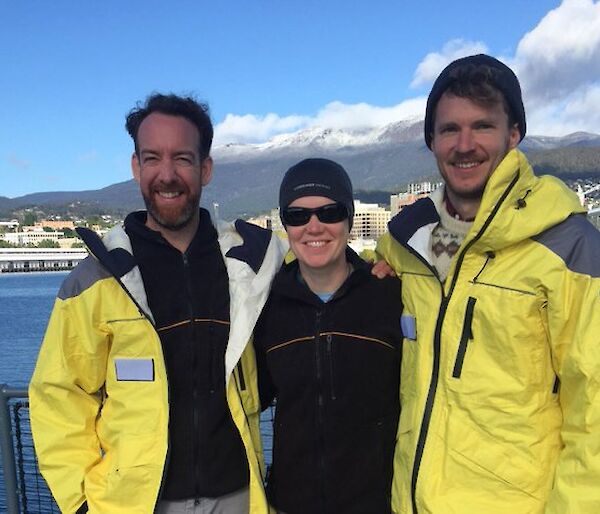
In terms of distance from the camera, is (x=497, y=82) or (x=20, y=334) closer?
(x=497, y=82)

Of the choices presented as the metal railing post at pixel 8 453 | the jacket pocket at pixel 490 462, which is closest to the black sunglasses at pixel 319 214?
the jacket pocket at pixel 490 462

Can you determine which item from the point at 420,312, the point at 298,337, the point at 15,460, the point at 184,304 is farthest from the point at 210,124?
the point at 15,460

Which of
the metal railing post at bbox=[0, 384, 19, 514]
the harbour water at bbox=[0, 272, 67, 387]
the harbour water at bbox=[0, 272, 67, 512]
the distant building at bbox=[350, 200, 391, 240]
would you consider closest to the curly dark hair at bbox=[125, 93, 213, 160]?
the metal railing post at bbox=[0, 384, 19, 514]

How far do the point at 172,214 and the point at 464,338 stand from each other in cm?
135

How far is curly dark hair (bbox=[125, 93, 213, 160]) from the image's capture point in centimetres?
282

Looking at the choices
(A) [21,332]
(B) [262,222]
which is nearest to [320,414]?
(A) [21,332]

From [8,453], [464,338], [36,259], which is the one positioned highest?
[464,338]

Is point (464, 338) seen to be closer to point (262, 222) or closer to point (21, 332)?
point (21, 332)

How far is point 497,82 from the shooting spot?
2.29 metres

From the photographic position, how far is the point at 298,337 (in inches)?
103

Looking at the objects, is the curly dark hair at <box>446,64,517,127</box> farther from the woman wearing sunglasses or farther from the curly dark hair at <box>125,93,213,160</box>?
the curly dark hair at <box>125,93,213,160</box>

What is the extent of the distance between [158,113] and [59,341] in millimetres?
1081

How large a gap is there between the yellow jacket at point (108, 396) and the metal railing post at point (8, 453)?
115 centimetres

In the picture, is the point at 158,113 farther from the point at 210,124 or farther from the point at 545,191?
the point at 545,191
